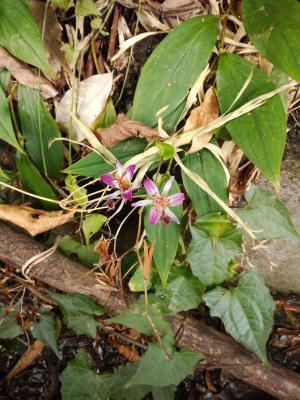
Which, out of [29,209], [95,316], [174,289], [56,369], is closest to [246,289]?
[174,289]

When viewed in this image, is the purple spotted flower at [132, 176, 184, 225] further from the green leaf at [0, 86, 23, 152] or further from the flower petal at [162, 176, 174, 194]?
the green leaf at [0, 86, 23, 152]

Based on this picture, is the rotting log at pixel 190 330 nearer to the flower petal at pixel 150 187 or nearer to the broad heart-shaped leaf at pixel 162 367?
the broad heart-shaped leaf at pixel 162 367

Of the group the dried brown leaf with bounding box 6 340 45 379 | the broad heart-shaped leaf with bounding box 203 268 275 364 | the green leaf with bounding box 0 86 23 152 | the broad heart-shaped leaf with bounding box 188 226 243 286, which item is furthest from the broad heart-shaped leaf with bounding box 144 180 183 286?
the dried brown leaf with bounding box 6 340 45 379

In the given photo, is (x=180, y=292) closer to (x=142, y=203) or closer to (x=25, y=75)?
(x=142, y=203)

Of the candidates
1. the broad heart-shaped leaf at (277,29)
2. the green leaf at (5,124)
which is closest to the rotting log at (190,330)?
the green leaf at (5,124)

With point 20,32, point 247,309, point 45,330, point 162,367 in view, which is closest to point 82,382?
point 45,330
